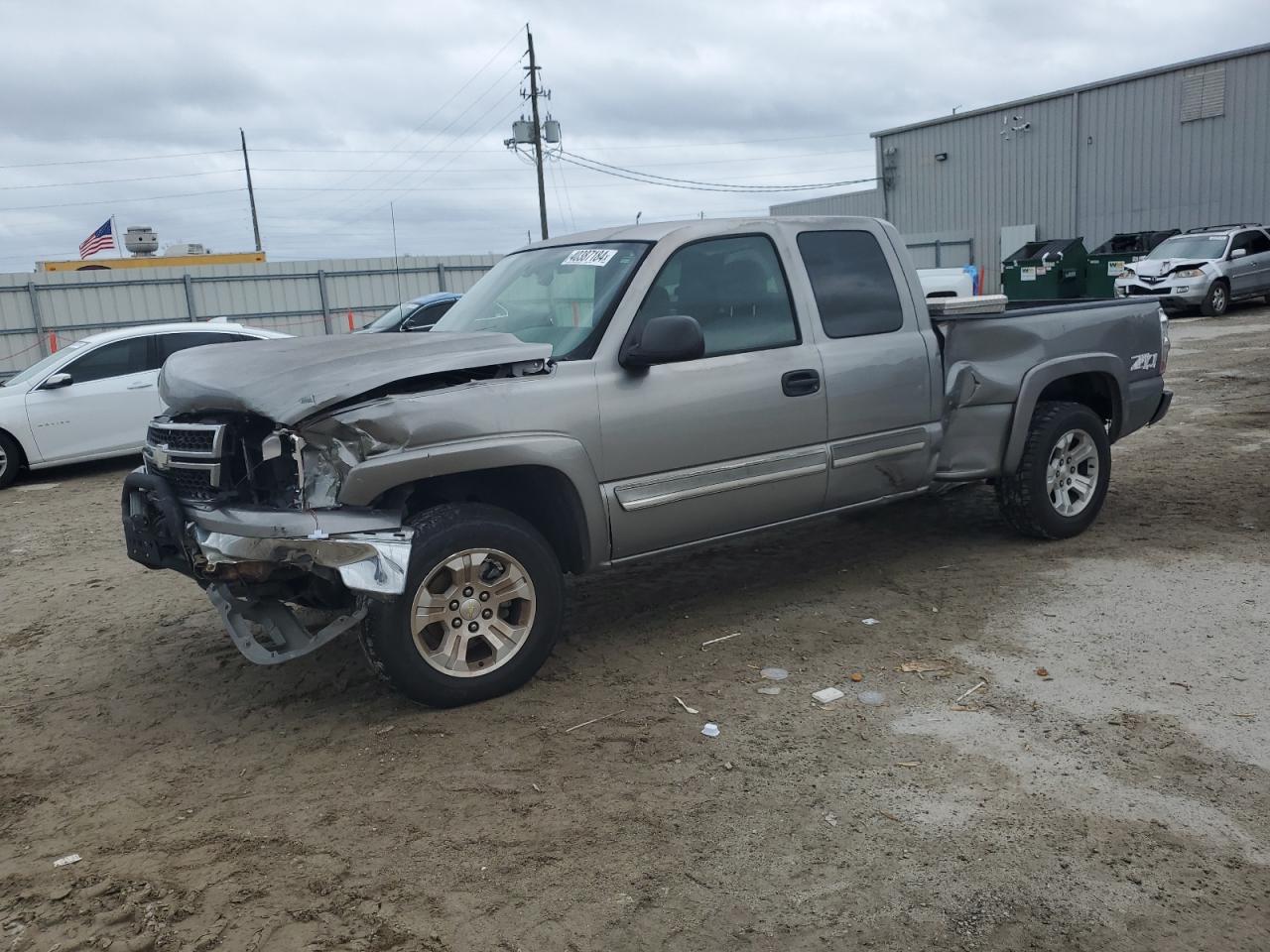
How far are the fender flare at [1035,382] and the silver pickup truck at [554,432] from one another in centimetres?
2

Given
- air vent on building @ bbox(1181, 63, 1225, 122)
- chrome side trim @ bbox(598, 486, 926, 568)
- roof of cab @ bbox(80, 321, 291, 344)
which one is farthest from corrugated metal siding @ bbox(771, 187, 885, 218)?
chrome side trim @ bbox(598, 486, 926, 568)

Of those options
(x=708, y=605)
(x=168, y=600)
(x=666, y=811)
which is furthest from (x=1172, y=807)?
(x=168, y=600)

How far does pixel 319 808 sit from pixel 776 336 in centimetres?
293

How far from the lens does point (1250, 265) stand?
20875mm

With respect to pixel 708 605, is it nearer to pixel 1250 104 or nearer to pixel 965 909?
pixel 965 909

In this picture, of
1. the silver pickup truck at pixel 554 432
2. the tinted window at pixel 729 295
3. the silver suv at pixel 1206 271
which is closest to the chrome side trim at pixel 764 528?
the silver pickup truck at pixel 554 432

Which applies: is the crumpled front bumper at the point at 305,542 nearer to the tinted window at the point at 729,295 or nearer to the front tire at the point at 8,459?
the tinted window at the point at 729,295

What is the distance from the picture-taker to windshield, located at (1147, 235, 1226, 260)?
68.1ft

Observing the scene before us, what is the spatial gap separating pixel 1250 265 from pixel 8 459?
21393 millimetres

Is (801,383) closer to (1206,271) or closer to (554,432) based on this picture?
(554,432)

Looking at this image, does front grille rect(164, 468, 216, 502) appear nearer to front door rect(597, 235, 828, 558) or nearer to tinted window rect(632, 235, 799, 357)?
front door rect(597, 235, 828, 558)

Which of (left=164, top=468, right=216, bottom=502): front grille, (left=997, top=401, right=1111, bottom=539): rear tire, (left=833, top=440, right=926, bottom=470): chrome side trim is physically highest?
(left=164, top=468, right=216, bottom=502): front grille

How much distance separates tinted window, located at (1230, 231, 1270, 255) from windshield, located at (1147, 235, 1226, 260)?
0.30 metres

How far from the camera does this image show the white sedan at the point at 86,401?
10531 mm
